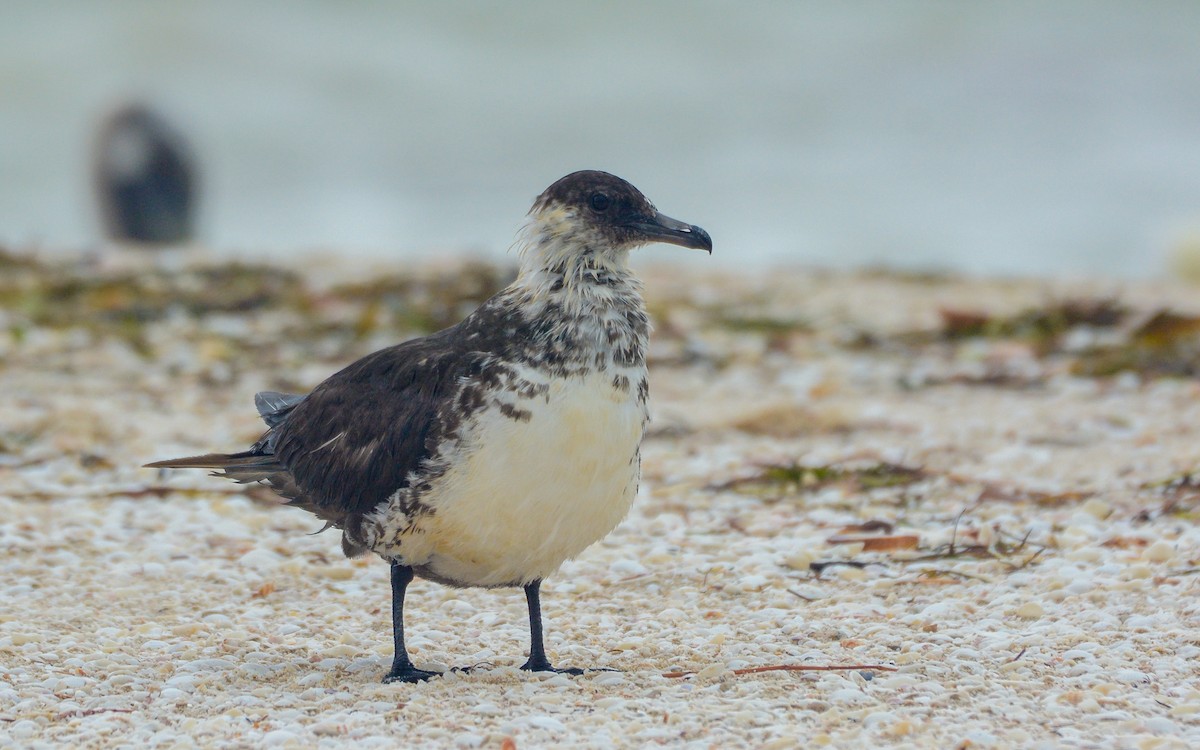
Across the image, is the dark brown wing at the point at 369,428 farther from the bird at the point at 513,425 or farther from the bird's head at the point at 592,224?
the bird's head at the point at 592,224

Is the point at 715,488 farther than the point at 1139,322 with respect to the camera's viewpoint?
No

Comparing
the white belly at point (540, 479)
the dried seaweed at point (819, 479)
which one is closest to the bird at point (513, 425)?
the white belly at point (540, 479)

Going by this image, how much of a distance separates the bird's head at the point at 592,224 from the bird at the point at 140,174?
13.1m

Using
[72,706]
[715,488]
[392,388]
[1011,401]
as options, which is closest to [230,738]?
[72,706]

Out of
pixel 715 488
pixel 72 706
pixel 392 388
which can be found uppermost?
pixel 392 388

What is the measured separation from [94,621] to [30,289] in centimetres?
717

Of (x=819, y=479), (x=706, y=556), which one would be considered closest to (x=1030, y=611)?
(x=706, y=556)

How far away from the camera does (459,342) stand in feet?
15.7

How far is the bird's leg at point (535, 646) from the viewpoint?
4.75 metres

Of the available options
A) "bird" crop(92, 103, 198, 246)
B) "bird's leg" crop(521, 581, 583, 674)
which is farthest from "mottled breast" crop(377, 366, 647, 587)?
"bird" crop(92, 103, 198, 246)

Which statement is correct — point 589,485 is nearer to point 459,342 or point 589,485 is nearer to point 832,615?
point 459,342

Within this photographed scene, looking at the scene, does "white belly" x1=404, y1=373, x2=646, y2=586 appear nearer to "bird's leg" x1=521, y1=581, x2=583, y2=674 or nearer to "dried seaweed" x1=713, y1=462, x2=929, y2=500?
"bird's leg" x1=521, y1=581, x2=583, y2=674

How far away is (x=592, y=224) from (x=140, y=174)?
44.2 feet

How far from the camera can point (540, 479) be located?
438 cm
